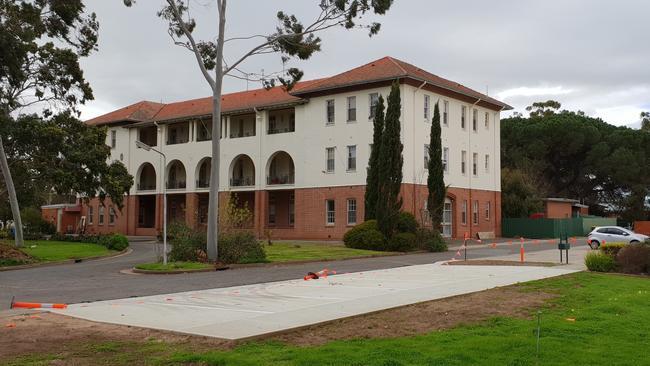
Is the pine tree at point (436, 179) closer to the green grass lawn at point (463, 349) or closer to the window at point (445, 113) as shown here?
the window at point (445, 113)

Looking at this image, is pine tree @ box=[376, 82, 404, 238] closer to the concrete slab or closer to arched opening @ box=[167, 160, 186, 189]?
the concrete slab

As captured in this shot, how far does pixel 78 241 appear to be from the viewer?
45688 millimetres

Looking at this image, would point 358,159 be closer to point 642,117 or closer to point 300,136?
point 300,136

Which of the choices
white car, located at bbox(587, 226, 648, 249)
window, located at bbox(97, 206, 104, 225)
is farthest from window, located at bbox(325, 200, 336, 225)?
window, located at bbox(97, 206, 104, 225)

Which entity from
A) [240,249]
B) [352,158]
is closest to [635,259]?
[240,249]

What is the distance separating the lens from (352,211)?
46.3m

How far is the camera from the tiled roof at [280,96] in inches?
1789

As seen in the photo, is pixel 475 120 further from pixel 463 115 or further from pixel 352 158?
pixel 352 158

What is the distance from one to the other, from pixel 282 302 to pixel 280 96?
39274 mm

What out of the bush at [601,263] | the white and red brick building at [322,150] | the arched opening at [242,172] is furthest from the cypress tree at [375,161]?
the arched opening at [242,172]

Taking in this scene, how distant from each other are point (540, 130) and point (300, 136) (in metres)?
29.7

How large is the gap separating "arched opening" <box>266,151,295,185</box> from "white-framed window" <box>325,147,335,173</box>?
4406mm

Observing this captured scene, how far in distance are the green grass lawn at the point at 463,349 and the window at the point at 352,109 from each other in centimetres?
3662

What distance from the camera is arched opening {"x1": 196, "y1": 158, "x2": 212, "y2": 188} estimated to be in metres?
56.8
